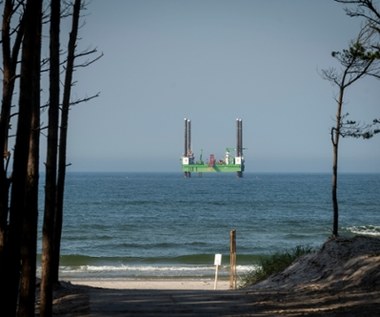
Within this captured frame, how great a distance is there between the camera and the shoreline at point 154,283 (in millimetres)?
26500

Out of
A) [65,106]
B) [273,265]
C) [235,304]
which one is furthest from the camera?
[273,265]

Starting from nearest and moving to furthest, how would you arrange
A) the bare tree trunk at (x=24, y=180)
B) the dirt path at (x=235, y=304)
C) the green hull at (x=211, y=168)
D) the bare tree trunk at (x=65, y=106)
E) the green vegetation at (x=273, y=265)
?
the bare tree trunk at (x=24, y=180)
the dirt path at (x=235, y=304)
the bare tree trunk at (x=65, y=106)
the green vegetation at (x=273, y=265)
the green hull at (x=211, y=168)

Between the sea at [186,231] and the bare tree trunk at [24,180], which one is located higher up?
the bare tree trunk at [24,180]

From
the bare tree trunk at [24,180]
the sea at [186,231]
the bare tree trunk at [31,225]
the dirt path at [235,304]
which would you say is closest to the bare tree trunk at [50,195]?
the bare tree trunk at [31,225]

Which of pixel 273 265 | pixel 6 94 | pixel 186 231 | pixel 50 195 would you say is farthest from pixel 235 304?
pixel 186 231

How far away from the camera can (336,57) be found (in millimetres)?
20391

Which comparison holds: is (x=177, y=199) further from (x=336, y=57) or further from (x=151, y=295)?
(x=151, y=295)

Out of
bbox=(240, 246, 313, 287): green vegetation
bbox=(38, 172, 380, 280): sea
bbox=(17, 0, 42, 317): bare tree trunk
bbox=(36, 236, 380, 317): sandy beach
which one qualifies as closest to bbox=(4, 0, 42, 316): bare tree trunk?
bbox=(17, 0, 42, 317): bare tree trunk

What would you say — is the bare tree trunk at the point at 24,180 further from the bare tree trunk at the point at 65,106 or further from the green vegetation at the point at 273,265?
the green vegetation at the point at 273,265

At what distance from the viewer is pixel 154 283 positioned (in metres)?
28.3

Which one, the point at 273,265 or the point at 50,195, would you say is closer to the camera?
the point at 50,195

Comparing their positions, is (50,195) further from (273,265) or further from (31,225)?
(273,265)

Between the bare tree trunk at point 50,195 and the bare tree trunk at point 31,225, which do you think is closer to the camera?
the bare tree trunk at point 31,225

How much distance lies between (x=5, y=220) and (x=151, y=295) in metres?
2.65
